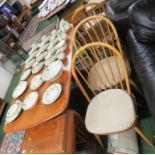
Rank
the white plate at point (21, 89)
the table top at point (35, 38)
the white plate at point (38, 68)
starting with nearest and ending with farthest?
1. the white plate at point (21, 89)
2. the white plate at point (38, 68)
3. the table top at point (35, 38)

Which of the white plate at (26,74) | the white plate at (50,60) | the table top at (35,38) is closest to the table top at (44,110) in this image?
the white plate at (50,60)

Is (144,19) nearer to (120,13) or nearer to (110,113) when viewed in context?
(120,13)

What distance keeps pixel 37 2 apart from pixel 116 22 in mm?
4206

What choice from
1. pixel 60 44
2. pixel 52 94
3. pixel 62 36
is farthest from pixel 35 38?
pixel 52 94

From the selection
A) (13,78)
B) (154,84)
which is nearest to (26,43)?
A: (13,78)

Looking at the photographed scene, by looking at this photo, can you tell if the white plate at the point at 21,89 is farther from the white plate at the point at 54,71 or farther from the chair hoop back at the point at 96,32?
the chair hoop back at the point at 96,32

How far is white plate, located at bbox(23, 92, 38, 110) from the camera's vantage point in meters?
1.61

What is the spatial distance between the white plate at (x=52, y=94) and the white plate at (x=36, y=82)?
196mm

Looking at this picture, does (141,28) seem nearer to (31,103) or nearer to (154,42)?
(154,42)

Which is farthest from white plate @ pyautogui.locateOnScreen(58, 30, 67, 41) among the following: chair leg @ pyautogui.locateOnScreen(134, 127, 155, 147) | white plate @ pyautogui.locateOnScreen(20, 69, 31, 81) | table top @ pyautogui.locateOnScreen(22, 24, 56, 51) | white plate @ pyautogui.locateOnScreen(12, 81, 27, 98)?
table top @ pyautogui.locateOnScreen(22, 24, 56, 51)

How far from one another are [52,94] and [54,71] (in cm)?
28

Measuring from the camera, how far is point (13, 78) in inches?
161

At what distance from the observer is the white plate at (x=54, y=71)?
1.66 meters

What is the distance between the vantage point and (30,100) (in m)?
1.66
